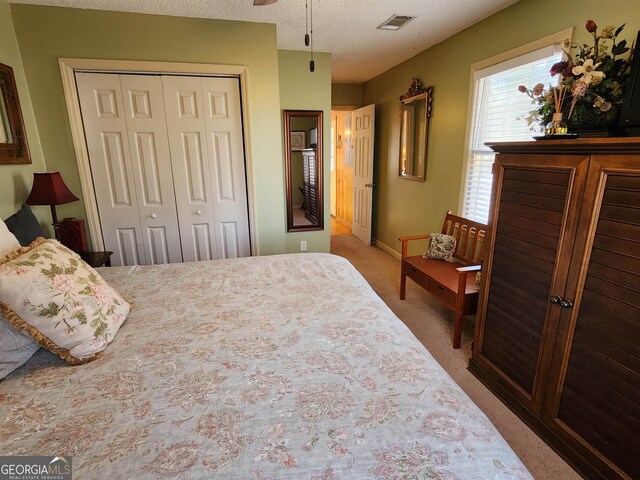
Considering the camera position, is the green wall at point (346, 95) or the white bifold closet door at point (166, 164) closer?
the white bifold closet door at point (166, 164)

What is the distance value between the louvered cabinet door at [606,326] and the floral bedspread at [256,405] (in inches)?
31.9

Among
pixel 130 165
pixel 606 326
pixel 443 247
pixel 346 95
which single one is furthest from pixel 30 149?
pixel 346 95

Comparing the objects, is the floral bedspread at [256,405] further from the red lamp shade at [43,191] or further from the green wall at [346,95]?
the green wall at [346,95]

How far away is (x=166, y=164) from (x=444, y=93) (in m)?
2.84

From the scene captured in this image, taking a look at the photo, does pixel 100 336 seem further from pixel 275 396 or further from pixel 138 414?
pixel 275 396

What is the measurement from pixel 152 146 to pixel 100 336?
216cm

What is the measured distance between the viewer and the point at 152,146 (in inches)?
114

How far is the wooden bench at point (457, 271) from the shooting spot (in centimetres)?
245

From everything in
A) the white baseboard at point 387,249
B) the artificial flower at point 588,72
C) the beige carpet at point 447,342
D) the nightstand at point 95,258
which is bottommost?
the beige carpet at point 447,342

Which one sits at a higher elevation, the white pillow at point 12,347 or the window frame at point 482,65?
the window frame at point 482,65

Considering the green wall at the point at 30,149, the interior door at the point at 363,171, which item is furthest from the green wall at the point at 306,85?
the green wall at the point at 30,149

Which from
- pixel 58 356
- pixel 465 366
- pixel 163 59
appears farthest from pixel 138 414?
pixel 163 59

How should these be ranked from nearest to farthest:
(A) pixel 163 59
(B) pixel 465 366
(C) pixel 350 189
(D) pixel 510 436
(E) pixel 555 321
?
(E) pixel 555 321 < (D) pixel 510 436 < (B) pixel 465 366 < (A) pixel 163 59 < (C) pixel 350 189

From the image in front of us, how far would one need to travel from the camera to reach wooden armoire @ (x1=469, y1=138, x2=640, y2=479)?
1.28 m
